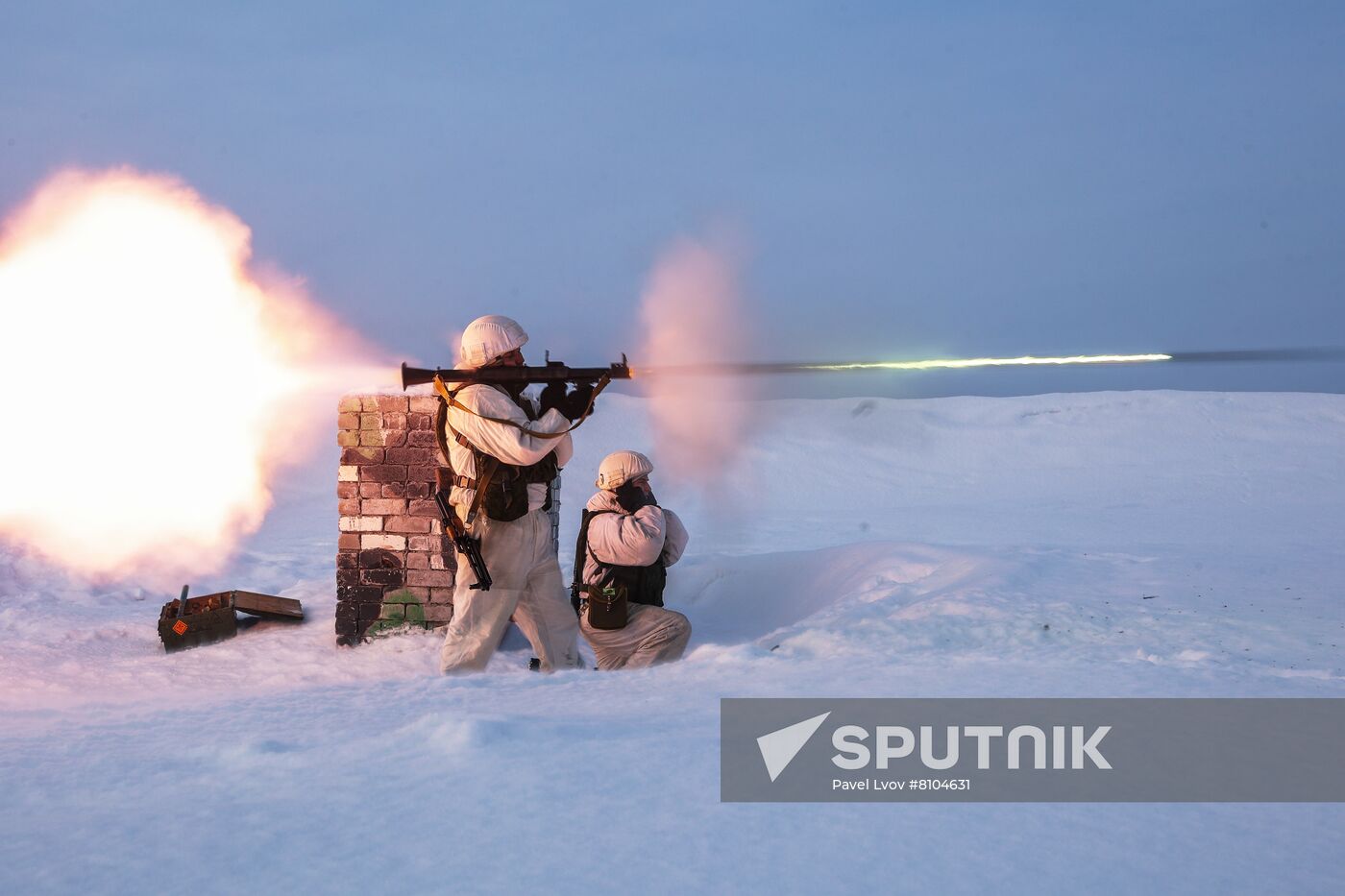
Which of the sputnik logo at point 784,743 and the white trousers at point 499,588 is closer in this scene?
the sputnik logo at point 784,743

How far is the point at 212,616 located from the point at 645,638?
304 cm

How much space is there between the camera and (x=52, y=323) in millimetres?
9062

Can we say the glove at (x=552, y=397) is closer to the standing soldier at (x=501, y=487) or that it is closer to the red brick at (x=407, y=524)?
the standing soldier at (x=501, y=487)

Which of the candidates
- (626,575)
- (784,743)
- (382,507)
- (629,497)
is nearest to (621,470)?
(629,497)

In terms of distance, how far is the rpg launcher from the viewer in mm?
4703

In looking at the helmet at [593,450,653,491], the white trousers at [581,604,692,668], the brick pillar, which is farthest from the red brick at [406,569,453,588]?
the helmet at [593,450,653,491]

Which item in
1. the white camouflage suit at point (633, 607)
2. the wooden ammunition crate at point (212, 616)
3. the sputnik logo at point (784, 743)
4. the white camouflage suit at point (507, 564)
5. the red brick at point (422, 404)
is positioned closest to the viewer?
the sputnik logo at point (784, 743)

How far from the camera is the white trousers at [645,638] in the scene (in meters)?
5.13

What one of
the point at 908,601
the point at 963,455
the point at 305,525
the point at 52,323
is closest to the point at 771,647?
the point at 908,601

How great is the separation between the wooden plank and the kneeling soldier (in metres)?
2.50

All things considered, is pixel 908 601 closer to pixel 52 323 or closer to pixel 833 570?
pixel 833 570

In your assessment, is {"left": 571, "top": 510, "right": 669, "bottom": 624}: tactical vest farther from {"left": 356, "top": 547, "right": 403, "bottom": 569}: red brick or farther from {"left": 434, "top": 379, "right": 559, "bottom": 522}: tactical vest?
{"left": 356, "top": 547, "right": 403, "bottom": 569}: red brick

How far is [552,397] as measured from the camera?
4789mm

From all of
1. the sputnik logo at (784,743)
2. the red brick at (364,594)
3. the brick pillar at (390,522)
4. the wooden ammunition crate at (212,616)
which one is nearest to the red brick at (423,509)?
the brick pillar at (390,522)
